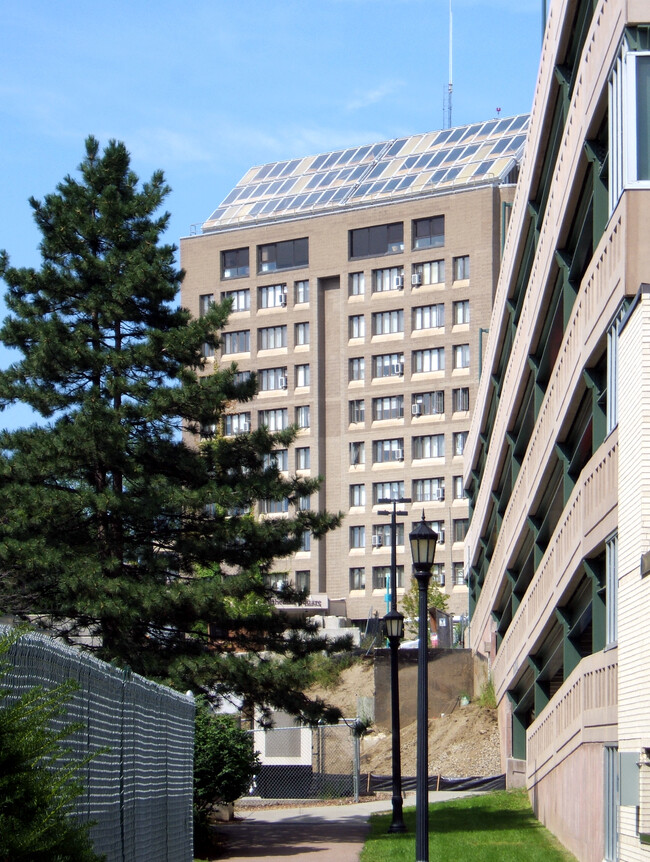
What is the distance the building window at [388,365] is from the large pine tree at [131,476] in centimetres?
5599

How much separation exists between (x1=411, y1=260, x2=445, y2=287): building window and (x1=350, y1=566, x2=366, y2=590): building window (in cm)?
1891

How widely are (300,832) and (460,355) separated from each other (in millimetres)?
57895

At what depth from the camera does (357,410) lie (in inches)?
3295

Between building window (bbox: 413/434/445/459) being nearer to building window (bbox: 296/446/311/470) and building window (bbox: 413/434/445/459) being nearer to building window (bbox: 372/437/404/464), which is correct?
building window (bbox: 372/437/404/464)

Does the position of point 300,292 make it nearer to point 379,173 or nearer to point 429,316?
point 429,316

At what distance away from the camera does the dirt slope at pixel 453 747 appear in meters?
35.9

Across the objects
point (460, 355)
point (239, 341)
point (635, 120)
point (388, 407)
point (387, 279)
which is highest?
point (387, 279)

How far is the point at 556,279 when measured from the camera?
2481 cm

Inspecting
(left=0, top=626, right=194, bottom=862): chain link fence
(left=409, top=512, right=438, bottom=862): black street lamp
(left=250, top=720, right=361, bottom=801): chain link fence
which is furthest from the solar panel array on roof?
(left=0, top=626, right=194, bottom=862): chain link fence

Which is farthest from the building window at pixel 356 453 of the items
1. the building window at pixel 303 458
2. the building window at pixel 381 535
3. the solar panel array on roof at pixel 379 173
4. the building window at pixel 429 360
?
the solar panel array on roof at pixel 379 173

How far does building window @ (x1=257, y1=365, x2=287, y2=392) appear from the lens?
85.5 meters

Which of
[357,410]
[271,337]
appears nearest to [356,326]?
[357,410]

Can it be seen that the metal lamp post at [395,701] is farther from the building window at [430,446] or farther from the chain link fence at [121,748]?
the building window at [430,446]

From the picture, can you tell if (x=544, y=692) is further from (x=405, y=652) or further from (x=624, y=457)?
(x=405, y=652)
